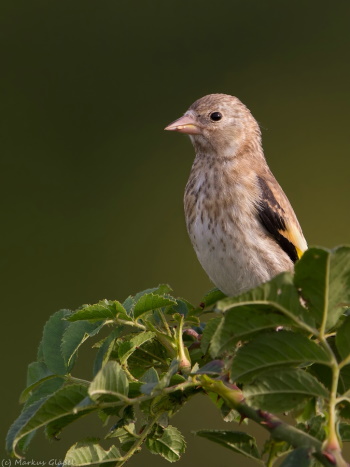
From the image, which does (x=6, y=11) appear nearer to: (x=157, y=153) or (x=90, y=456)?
(x=157, y=153)

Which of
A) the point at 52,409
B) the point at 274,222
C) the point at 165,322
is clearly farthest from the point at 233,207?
the point at 52,409

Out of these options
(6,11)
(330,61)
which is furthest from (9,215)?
(330,61)

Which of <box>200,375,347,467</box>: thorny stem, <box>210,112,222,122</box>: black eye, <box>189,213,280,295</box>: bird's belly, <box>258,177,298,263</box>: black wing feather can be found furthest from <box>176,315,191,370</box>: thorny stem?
<box>210,112,222,122</box>: black eye

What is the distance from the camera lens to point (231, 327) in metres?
1.16

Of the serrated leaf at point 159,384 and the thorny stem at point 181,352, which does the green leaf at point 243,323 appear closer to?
the serrated leaf at point 159,384

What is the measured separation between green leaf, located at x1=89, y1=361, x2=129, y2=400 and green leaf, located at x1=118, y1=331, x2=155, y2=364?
0.22 m

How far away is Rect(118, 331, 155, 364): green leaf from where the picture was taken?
1.49 metres

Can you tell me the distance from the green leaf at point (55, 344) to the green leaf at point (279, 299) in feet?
1.68

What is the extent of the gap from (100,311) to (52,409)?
0.84 feet

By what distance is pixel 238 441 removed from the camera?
4.41 ft

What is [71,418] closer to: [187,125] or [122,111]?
[187,125]

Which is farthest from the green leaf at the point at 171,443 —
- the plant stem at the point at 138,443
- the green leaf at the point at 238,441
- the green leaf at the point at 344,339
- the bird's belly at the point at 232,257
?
the bird's belly at the point at 232,257

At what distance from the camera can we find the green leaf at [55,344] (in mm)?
1526

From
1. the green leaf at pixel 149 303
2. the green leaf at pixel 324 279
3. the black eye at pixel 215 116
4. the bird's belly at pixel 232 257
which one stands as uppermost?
the black eye at pixel 215 116
